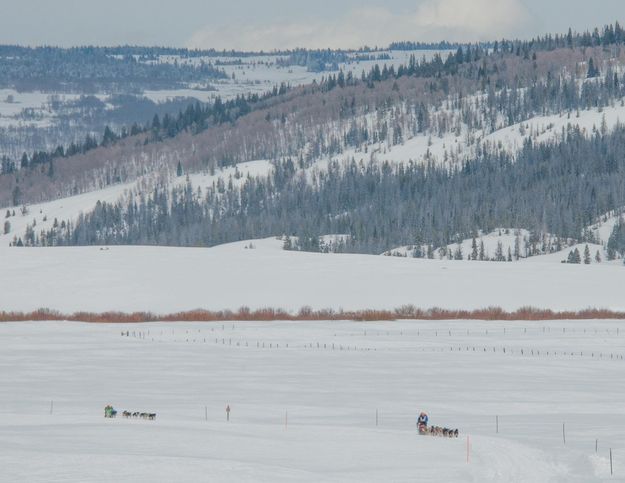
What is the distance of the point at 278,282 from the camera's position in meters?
114

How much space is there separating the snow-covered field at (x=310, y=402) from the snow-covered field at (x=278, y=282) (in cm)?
1548

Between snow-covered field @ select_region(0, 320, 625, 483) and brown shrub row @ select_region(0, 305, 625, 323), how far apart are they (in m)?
7.52

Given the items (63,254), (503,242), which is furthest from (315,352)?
(503,242)

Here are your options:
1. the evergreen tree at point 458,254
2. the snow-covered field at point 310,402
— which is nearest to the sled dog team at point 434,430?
the snow-covered field at point 310,402

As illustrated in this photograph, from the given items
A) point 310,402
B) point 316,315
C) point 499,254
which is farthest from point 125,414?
point 499,254

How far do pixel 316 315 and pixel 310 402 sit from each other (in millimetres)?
46384

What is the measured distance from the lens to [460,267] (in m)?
120

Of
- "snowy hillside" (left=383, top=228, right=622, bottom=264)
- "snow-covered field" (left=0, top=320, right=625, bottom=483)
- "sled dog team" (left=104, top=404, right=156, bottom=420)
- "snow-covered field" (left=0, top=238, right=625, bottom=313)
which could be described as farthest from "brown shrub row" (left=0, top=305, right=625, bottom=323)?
"snowy hillside" (left=383, top=228, right=622, bottom=264)

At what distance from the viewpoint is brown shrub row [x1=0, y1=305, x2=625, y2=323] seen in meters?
97.7

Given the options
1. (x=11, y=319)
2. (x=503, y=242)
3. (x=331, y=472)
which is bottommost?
(x=331, y=472)

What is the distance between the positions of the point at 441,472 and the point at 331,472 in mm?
3028

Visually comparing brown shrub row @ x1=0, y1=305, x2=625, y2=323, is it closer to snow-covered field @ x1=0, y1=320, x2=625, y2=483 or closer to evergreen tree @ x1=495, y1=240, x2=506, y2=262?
snow-covered field @ x1=0, y1=320, x2=625, y2=483

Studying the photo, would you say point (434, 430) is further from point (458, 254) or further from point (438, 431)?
point (458, 254)

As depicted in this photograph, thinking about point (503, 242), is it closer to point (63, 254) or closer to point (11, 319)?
point (63, 254)
